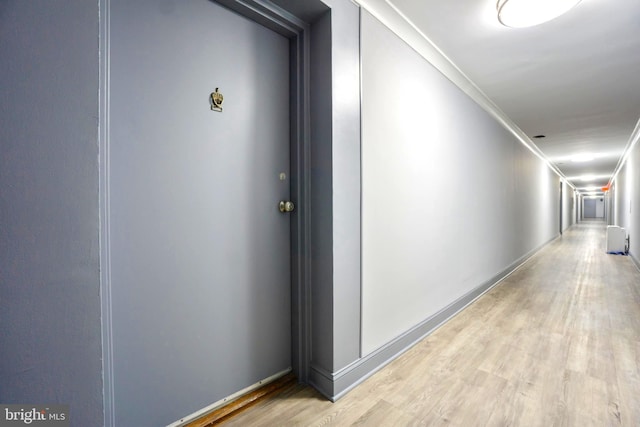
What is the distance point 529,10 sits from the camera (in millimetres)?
1965

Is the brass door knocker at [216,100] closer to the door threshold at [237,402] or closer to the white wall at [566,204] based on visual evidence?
the door threshold at [237,402]

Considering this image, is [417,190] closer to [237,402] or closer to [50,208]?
[237,402]

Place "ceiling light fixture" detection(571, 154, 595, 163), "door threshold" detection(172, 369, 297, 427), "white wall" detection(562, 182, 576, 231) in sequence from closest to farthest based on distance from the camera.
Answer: "door threshold" detection(172, 369, 297, 427) → "ceiling light fixture" detection(571, 154, 595, 163) → "white wall" detection(562, 182, 576, 231)

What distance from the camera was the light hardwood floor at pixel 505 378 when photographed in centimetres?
155

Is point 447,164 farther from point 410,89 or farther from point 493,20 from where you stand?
point 493,20

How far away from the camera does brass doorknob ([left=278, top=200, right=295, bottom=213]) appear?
1.82m

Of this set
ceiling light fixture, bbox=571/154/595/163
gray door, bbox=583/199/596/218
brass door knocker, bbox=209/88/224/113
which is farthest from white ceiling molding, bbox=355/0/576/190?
gray door, bbox=583/199/596/218

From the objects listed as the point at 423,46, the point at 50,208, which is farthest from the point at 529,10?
the point at 50,208

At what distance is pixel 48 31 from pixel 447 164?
3.03 metres

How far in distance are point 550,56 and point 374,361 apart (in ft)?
10.9

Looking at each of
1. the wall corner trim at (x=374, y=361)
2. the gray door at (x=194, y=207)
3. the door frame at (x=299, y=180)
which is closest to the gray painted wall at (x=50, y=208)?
the gray door at (x=194, y=207)

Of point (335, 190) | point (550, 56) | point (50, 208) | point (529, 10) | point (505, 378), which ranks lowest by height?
point (505, 378)

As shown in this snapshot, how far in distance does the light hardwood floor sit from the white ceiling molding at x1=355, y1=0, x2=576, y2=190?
2586 mm

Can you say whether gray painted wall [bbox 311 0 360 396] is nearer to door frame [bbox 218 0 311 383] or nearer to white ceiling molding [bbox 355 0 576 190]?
door frame [bbox 218 0 311 383]
